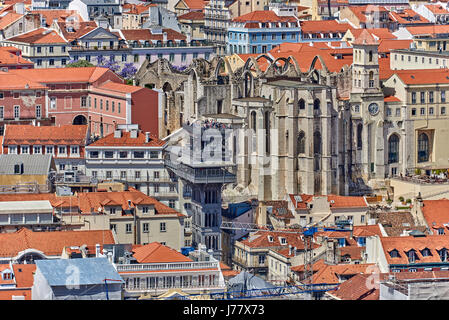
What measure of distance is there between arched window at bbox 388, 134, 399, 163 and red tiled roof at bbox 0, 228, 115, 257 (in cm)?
2945

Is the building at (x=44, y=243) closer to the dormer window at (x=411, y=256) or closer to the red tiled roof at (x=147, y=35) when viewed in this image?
the dormer window at (x=411, y=256)

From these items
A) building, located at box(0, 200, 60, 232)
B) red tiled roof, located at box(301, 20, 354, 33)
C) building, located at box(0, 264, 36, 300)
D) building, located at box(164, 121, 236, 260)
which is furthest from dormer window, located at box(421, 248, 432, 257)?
red tiled roof, located at box(301, 20, 354, 33)

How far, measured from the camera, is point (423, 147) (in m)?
72.5

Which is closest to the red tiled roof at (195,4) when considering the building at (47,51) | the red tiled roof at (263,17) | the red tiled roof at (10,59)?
the red tiled roof at (263,17)

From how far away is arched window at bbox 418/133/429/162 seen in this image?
7238 centimetres

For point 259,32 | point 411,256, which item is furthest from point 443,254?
point 259,32

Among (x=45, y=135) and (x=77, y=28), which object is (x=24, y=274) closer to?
(x=45, y=135)

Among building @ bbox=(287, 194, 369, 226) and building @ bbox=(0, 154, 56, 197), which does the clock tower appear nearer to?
building @ bbox=(287, 194, 369, 226)

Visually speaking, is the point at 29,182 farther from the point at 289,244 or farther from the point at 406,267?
the point at 406,267

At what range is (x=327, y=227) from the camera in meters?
54.7

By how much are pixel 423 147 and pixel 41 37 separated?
37.2 metres

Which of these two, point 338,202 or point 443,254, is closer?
point 443,254
